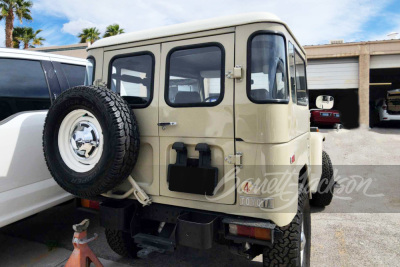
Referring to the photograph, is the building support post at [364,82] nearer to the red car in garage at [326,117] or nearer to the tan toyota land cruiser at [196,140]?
the red car in garage at [326,117]

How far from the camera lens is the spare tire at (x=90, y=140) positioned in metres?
2.27

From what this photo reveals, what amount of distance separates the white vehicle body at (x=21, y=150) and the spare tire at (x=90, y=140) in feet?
2.09

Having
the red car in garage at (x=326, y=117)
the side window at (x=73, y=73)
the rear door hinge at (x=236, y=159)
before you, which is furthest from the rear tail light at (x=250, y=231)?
the red car in garage at (x=326, y=117)

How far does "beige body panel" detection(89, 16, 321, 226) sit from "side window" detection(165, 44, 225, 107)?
5 cm

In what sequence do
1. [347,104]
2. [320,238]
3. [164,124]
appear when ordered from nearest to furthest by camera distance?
[164,124] → [320,238] → [347,104]

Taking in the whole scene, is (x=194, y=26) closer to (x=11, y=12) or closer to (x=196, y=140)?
(x=196, y=140)

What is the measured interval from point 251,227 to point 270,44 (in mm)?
1390

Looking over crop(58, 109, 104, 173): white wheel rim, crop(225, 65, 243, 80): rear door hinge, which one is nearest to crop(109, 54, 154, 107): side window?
crop(58, 109, 104, 173): white wheel rim

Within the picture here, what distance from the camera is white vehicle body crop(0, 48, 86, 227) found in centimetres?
287

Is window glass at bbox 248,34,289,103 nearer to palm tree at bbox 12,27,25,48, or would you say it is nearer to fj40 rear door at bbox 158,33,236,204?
fj40 rear door at bbox 158,33,236,204

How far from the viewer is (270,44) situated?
217 centimetres

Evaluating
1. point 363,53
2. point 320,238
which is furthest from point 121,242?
point 363,53

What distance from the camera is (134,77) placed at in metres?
2.81

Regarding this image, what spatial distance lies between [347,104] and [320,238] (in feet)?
46.3
